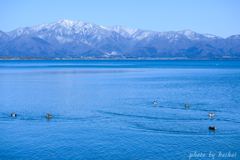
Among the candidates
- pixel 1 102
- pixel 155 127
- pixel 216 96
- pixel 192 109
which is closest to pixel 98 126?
pixel 155 127

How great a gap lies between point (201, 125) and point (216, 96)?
78.1 ft

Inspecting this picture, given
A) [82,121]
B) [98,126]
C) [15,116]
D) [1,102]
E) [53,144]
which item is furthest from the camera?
[1,102]

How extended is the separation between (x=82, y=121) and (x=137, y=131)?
8122 millimetres

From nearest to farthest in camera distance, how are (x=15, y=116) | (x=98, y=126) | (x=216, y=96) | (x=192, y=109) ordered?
1. (x=98, y=126)
2. (x=15, y=116)
3. (x=192, y=109)
4. (x=216, y=96)

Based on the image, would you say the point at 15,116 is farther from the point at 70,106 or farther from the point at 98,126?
the point at 98,126

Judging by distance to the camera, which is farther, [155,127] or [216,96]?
[216,96]

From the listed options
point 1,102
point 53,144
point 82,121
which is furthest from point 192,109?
point 1,102

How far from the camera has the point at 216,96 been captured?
53344 millimetres

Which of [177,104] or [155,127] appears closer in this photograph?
[155,127]

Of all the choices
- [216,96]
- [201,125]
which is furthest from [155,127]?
[216,96]

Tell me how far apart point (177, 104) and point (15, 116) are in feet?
84.2

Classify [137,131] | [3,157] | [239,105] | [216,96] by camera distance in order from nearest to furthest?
[3,157], [137,131], [239,105], [216,96]

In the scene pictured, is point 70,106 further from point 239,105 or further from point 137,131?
point 239,105

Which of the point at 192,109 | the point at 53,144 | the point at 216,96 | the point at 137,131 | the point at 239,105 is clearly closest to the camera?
the point at 53,144
